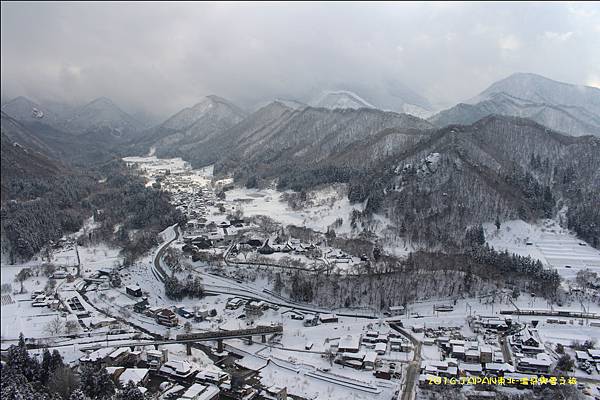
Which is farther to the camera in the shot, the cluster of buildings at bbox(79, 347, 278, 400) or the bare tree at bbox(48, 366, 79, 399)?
the cluster of buildings at bbox(79, 347, 278, 400)

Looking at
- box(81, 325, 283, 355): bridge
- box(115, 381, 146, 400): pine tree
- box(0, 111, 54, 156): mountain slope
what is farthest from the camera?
box(81, 325, 283, 355): bridge

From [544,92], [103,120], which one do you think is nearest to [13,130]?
[544,92]

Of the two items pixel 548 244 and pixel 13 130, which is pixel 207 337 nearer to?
pixel 13 130

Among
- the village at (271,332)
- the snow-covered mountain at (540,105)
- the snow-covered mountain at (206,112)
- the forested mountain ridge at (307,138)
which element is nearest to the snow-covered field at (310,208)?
the village at (271,332)

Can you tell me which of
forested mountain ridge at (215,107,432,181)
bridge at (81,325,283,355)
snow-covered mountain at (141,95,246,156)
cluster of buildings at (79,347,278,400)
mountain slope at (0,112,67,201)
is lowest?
cluster of buildings at (79,347,278,400)

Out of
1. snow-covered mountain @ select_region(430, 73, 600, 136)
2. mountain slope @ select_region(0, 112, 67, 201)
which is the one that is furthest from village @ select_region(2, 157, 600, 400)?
snow-covered mountain @ select_region(430, 73, 600, 136)

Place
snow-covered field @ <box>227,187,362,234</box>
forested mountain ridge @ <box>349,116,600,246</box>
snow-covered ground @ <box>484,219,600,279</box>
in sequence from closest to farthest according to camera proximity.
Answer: snow-covered ground @ <box>484,219,600,279</box>, forested mountain ridge @ <box>349,116,600,246</box>, snow-covered field @ <box>227,187,362,234</box>

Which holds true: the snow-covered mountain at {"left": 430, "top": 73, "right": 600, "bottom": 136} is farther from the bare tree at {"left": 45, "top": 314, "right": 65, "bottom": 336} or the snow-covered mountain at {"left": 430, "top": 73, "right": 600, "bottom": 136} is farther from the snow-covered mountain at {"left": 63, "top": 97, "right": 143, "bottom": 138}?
the snow-covered mountain at {"left": 63, "top": 97, "right": 143, "bottom": 138}
